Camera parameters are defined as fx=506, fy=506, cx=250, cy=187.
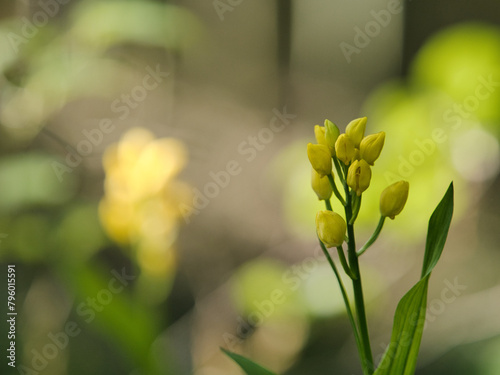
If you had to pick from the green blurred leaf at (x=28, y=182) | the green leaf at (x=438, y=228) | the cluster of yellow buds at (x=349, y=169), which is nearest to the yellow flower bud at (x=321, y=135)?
the cluster of yellow buds at (x=349, y=169)

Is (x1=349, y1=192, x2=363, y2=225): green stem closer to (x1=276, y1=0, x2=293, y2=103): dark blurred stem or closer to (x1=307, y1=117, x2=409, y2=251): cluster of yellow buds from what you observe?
(x1=307, y1=117, x2=409, y2=251): cluster of yellow buds

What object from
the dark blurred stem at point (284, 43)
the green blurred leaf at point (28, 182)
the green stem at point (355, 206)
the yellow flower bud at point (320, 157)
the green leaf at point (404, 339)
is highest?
the dark blurred stem at point (284, 43)

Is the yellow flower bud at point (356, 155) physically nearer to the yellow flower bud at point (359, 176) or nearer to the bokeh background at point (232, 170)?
the yellow flower bud at point (359, 176)

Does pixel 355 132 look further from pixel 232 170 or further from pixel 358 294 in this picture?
pixel 232 170

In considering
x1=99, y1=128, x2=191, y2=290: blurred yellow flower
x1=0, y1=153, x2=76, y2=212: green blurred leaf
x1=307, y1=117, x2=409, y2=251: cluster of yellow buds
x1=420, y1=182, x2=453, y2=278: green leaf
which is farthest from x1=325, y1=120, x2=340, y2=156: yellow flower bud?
x1=0, y1=153, x2=76, y2=212: green blurred leaf

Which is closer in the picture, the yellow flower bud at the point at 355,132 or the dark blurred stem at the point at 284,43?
the yellow flower bud at the point at 355,132
